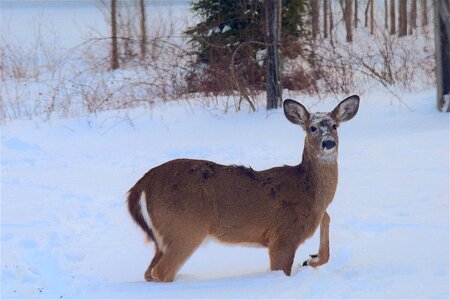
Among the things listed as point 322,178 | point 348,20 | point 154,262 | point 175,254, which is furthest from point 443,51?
point 348,20

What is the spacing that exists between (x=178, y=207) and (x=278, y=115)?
7.32 metres

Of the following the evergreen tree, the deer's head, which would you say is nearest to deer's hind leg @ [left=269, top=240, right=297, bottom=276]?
the deer's head

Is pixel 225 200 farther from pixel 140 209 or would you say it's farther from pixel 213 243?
pixel 213 243

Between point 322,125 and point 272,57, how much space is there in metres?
7.39

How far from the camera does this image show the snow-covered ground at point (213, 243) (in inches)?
196

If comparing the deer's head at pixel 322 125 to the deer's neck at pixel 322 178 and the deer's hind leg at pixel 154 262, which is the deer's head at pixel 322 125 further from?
the deer's hind leg at pixel 154 262

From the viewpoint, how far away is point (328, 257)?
5520 mm

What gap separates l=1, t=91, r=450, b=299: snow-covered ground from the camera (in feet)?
16.3

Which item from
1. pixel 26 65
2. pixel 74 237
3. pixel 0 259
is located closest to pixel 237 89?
pixel 74 237

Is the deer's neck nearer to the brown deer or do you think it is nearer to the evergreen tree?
the brown deer

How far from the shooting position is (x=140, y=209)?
5441 millimetres

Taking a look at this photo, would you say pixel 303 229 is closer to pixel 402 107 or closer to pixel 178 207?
pixel 178 207

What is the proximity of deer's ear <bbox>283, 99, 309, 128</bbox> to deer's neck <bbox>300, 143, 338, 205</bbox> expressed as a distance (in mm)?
266

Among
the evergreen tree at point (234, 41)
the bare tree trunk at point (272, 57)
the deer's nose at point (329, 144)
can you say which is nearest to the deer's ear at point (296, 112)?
the deer's nose at point (329, 144)
